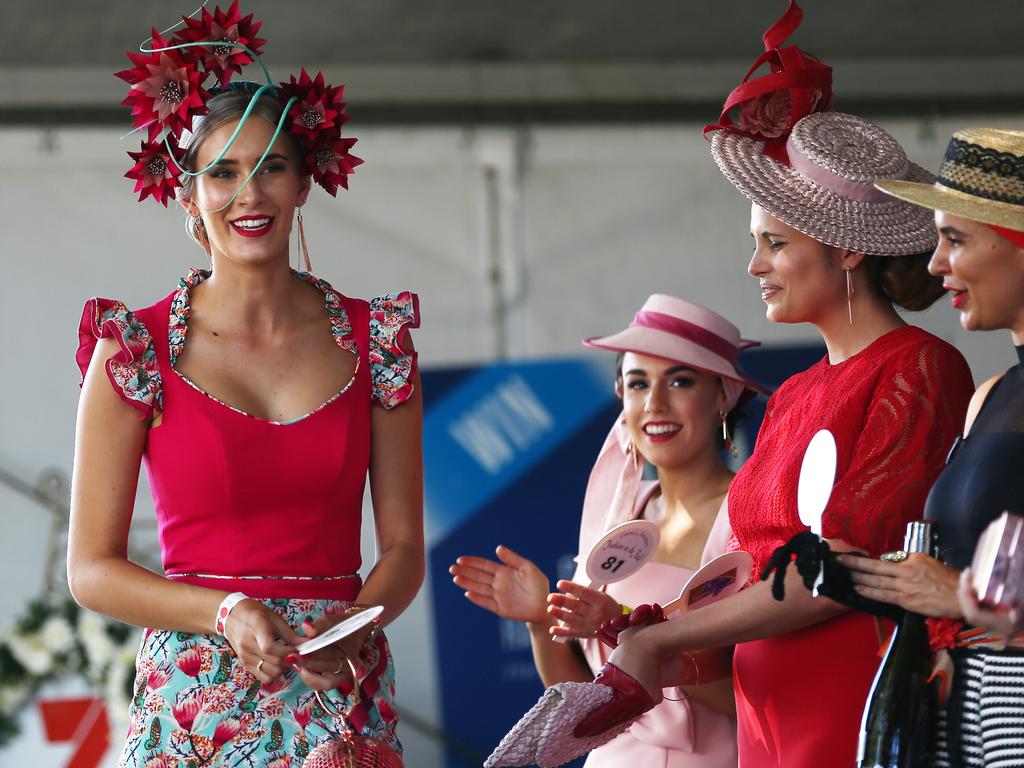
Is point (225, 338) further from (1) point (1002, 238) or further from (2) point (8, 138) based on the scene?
(2) point (8, 138)

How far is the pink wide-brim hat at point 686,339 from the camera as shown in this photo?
9.88ft

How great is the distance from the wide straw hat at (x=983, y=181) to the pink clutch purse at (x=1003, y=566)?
52 centimetres

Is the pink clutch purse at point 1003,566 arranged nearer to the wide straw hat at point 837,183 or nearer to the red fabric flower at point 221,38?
the wide straw hat at point 837,183

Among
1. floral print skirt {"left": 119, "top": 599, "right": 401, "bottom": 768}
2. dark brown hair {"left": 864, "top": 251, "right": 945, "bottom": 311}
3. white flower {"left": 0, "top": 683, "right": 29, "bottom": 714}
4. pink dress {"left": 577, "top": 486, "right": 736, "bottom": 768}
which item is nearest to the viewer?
floral print skirt {"left": 119, "top": 599, "right": 401, "bottom": 768}

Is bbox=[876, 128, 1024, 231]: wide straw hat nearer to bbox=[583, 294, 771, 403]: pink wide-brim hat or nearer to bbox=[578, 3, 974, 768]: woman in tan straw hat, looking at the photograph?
bbox=[578, 3, 974, 768]: woman in tan straw hat

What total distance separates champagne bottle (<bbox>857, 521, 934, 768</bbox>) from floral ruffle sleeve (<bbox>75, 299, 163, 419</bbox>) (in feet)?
3.32

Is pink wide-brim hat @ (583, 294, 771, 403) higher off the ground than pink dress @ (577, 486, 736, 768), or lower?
higher

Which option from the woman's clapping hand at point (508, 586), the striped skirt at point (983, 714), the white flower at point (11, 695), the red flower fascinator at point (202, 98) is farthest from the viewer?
the white flower at point (11, 695)

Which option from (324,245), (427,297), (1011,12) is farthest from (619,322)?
(1011,12)

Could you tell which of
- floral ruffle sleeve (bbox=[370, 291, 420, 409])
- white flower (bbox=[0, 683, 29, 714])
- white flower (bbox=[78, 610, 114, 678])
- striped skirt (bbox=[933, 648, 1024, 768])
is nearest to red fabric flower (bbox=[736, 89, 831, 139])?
floral ruffle sleeve (bbox=[370, 291, 420, 409])

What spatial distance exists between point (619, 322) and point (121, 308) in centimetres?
435

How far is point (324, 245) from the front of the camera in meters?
6.19

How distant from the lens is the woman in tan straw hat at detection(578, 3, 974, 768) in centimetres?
209

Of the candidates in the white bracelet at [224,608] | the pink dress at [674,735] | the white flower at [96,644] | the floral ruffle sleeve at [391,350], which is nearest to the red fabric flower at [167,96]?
the floral ruffle sleeve at [391,350]
